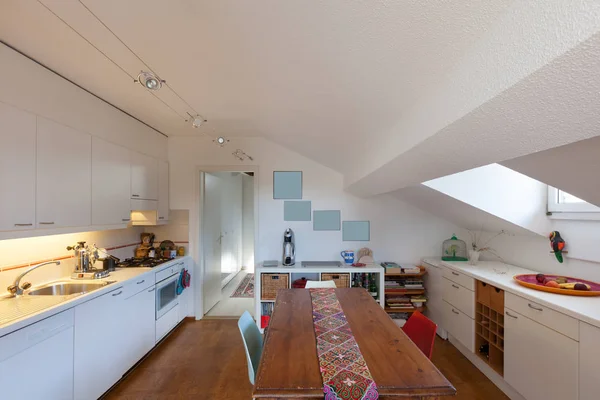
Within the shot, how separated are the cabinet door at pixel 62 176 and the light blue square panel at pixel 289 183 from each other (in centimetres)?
209

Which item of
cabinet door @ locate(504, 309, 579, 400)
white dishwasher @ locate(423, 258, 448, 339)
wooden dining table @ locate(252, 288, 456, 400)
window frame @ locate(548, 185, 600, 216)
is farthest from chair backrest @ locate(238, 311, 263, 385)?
window frame @ locate(548, 185, 600, 216)

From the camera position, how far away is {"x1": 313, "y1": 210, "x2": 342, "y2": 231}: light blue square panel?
3.84 meters

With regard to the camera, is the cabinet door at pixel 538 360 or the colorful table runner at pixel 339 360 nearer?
the colorful table runner at pixel 339 360

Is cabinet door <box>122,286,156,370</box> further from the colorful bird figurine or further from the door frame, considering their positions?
the colorful bird figurine

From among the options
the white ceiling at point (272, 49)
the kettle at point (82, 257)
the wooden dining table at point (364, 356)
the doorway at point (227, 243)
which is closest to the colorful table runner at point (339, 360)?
the wooden dining table at point (364, 356)

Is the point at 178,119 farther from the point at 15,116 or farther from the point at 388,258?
the point at 388,258

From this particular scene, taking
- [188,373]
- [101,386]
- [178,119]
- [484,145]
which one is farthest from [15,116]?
[484,145]

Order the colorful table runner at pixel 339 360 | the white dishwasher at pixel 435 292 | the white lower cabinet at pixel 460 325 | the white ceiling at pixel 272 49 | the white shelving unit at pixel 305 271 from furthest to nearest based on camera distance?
1. the white shelving unit at pixel 305 271
2. the white dishwasher at pixel 435 292
3. the white lower cabinet at pixel 460 325
4. the colorful table runner at pixel 339 360
5. the white ceiling at pixel 272 49

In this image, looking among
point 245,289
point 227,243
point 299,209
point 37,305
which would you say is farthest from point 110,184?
point 245,289

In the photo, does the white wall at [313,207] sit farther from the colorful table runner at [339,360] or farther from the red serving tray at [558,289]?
the colorful table runner at [339,360]

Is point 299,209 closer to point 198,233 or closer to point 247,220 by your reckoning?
point 198,233

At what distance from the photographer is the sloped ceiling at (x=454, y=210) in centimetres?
279

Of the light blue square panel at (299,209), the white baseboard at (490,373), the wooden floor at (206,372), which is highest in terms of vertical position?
the light blue square panel at (299,209)

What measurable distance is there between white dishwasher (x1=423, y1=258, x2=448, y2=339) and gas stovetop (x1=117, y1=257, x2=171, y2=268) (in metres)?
3.30
